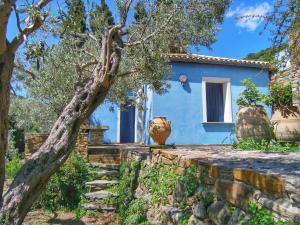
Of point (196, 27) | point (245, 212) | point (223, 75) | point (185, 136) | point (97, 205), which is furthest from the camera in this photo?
point (223, 75)

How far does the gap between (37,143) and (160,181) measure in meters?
3.93

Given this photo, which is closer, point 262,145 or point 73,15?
point 73,15

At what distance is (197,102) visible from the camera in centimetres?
1188

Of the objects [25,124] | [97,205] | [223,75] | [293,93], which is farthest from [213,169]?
[25,124]

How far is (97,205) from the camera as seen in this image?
6.44 metres

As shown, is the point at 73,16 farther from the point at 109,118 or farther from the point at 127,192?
the point at 109,118

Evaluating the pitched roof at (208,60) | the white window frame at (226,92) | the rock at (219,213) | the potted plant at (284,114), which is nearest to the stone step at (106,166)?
the potted plant at (284,114)

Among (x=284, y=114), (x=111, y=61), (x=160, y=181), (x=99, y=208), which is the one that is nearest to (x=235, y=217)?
(x=160, y=181)

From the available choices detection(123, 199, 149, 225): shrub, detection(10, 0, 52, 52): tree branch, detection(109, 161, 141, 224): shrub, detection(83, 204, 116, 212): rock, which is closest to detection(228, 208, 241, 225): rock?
detection(123, 199, 149, 225): shrub

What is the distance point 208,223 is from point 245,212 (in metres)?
0.73

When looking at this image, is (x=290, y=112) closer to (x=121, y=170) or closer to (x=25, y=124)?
(x=121, y=170)

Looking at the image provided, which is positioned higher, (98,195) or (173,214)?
(173,214)

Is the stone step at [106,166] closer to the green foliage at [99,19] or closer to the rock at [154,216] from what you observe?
the rock at [154,216]

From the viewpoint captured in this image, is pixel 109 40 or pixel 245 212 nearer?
pixel 245 212
